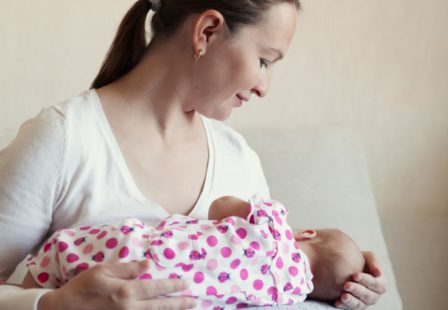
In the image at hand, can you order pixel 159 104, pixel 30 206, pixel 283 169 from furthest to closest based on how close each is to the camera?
pixel 283 169 < pixel 159 104 < pixel 30 206

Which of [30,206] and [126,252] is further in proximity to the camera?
[30,206]

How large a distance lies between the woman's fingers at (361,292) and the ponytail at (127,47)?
2.11ft

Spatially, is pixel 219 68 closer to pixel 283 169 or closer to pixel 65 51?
pixel 283 169

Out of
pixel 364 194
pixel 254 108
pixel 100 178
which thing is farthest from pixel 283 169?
pixel 100 178

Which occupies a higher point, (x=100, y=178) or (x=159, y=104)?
(x=159, y=104)

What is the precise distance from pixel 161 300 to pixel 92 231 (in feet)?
0.63

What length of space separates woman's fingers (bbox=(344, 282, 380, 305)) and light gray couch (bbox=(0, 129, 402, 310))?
1.29 feet

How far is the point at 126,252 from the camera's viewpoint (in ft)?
3.92

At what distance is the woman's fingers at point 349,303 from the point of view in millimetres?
1413

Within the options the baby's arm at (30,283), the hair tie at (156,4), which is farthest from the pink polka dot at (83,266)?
the hair tie at (156,4)

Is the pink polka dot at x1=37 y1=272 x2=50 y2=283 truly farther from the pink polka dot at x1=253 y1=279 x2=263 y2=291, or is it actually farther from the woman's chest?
the pink polka dot at x1=253 y1=279 x2=263 y2=291

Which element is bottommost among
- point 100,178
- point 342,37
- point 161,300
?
point 161,300

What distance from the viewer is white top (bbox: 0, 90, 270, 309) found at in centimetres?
131

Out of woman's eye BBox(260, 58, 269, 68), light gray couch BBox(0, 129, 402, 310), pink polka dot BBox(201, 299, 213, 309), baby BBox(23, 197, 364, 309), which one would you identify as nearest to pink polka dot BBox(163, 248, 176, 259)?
baby BBox(23, 197, 364, 309)
